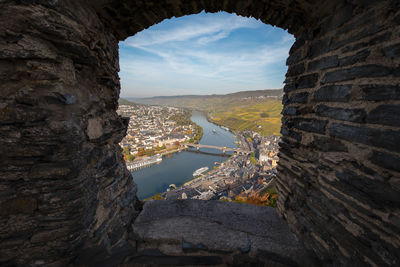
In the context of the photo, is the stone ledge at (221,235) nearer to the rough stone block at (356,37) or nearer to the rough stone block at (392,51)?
the rough stone block at (392,51)

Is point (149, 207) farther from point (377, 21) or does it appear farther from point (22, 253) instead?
point (377, 21)

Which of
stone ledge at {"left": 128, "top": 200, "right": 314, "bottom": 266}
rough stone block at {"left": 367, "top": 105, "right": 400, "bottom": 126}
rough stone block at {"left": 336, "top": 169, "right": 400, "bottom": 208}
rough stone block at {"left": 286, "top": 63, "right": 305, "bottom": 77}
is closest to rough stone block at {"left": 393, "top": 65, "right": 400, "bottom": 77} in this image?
rough stone block at {"left": 367, "top": 105, "right": 400, "bottom": 126}

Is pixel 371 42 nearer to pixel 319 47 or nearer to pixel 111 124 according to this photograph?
pixel 319 47

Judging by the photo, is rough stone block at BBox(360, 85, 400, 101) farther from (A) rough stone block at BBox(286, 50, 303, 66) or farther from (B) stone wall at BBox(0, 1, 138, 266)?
(B) stone wall at BBox(0, 1, 138, 266)

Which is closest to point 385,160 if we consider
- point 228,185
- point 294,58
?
point 294,58

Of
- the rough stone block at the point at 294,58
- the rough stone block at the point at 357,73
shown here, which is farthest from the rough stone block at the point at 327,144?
the rough stone block at the point at 294,58
